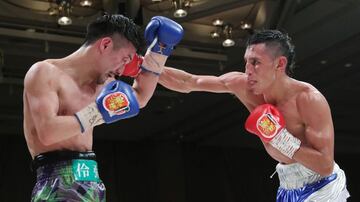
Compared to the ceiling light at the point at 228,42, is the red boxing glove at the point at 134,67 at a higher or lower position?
higher

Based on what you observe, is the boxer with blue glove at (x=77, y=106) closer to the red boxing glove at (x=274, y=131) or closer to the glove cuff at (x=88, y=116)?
the glove cuff at (x=88, y=116)

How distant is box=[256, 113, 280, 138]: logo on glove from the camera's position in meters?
2.32

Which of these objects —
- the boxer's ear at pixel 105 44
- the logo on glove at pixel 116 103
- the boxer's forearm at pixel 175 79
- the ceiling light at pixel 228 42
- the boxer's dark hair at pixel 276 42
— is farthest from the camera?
the ceiling light at pixel 228 42

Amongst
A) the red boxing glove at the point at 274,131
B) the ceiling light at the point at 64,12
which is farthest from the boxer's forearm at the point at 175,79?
the ceiling light at the point at 64,12

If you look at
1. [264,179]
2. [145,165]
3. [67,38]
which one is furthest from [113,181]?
[67,38]

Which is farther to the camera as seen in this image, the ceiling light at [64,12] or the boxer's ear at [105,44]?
the ceiling light at [64,12]

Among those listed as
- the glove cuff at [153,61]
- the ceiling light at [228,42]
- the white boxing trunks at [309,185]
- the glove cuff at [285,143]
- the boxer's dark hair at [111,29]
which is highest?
the boxer's dark hair at [111,29]

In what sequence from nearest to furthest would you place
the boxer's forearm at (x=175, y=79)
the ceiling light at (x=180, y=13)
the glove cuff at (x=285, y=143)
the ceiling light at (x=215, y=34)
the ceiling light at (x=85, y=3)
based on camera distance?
the glove cuff at (x=285, y=143) → the boxer's forearm at (x=175, y=79) → the ceiling light at (x=180, y=13) → the ceiling light at (x=85, y=3) → the ceiling light at (x=215, y=34)

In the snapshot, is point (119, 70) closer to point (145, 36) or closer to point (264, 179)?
point (145, 36)

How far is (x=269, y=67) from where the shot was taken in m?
2.54

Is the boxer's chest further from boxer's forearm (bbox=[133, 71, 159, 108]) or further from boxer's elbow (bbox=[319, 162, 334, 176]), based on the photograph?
boxer's elbow (bbox=[319, 162, 334, 176])

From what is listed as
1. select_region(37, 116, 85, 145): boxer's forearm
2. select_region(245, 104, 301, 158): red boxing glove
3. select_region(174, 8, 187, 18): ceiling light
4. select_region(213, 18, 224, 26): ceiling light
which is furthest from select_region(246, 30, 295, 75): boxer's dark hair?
select_region(213, 18, 224, 26): ceiling light

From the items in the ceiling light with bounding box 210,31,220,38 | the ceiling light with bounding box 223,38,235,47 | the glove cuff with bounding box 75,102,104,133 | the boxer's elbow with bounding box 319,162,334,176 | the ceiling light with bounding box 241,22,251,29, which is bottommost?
the boxer's elbow with bounding box 319,162,334,176

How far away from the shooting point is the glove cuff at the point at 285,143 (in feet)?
7.57
